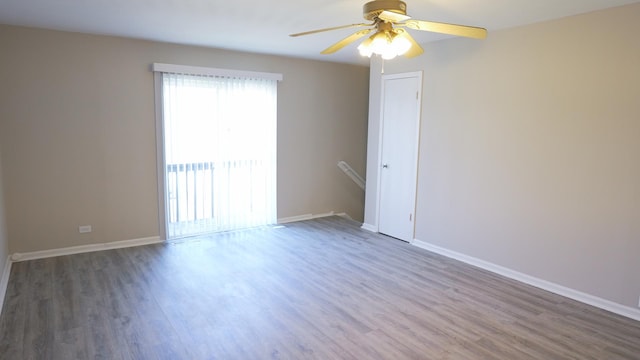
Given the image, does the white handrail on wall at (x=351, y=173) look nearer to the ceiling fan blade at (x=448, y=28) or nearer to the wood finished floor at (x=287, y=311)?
the wood finished floor at (x=287, y=311)

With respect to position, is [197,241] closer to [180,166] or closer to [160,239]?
[160,239]

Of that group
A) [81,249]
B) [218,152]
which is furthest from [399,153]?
[81,249]

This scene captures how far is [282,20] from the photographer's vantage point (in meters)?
3.66

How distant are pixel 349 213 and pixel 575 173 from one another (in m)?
3.80

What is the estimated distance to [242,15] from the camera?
351 centimetres

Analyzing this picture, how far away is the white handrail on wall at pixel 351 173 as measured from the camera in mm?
6602

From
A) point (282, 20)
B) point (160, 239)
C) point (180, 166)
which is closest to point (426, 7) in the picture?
point (282, 20)

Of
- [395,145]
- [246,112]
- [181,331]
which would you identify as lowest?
[181,331]

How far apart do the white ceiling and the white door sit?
0.71 meters

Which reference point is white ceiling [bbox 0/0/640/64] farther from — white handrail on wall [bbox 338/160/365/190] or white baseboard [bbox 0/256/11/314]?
white handrail on wall [bbox 338/160/365/190]

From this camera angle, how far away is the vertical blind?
4.99 metres

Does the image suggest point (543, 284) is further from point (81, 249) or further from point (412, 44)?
point (81, 249)

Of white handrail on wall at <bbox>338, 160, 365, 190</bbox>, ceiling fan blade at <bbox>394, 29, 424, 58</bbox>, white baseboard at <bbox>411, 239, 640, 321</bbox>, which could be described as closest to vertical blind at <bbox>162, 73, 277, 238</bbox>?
white handrail on wall at <bbox>338, 160, 365, 190</bbox>

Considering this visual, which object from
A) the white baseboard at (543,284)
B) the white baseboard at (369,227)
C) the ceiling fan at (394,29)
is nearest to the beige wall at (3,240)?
the ceiling fan at (394,29)
